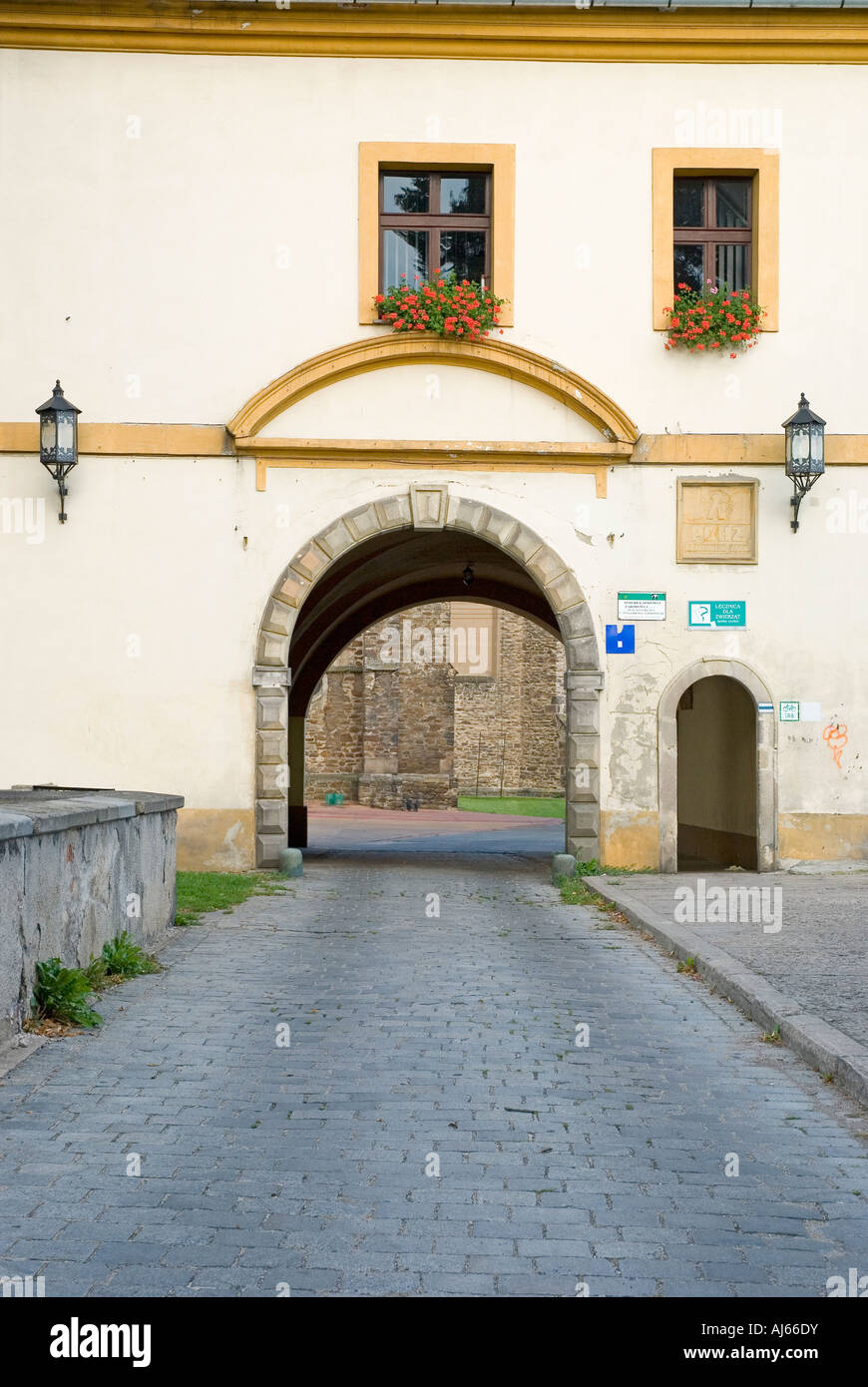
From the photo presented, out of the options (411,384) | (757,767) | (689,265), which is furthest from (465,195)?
(757,767)

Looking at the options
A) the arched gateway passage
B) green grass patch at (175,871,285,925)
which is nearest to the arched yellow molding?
the arched gateway passage

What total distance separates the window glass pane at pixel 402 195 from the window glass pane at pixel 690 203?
2.70 meters

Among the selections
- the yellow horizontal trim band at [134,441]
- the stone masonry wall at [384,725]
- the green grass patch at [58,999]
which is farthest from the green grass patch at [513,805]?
the green grass patch at [58,999]

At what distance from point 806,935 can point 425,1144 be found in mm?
5804

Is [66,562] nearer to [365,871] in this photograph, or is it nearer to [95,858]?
[365,871]

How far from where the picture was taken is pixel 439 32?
15.4m

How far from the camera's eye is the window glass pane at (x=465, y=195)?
52.0ft

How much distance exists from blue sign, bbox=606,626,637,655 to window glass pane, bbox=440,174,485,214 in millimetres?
4698

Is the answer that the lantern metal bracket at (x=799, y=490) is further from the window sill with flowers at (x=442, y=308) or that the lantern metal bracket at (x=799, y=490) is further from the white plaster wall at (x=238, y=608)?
the window sill with flowers at (x=442, y=308)

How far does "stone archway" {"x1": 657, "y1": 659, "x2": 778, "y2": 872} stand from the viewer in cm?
1534

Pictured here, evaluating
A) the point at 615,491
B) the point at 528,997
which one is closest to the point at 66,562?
the point at 615,491

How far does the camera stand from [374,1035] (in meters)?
6.95

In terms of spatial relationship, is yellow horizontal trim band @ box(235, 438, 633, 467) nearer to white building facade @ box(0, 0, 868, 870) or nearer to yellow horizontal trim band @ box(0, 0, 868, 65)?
white building facade @ box(0, 0, 868, 870)

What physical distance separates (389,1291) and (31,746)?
1232cm
